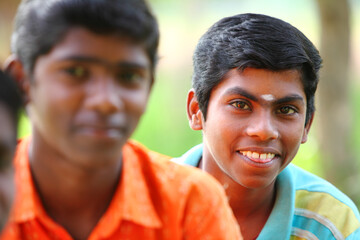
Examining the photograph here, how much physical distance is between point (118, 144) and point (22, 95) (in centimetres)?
37

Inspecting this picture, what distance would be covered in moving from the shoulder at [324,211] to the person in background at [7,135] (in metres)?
1.61

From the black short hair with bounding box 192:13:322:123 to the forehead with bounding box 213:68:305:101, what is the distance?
0.03m

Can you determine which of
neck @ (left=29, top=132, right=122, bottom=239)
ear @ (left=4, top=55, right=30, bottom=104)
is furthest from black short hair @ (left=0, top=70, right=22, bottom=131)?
neck @ (left=29, top=132, right=122, bottom=239)

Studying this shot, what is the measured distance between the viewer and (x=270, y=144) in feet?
8.78

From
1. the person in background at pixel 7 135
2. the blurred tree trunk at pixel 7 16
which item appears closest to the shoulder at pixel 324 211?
the person in background at pixel 7 135

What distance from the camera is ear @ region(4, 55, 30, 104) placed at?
6.35 feet

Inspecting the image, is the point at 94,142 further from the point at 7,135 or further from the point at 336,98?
the point at 336,98

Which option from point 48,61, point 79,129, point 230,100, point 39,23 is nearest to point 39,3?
point 39,23

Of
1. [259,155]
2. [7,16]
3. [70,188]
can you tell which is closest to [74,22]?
[70,188]

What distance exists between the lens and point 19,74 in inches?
77.1

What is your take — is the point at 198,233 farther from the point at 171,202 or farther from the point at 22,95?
the point at 22,95

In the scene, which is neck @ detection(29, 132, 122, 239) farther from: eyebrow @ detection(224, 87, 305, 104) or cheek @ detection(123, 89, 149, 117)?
eyebrow @ detection(224, 87, 305, 104)

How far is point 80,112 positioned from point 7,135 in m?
0.23

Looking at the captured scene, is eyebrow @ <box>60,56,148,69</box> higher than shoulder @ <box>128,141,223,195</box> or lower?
higher
